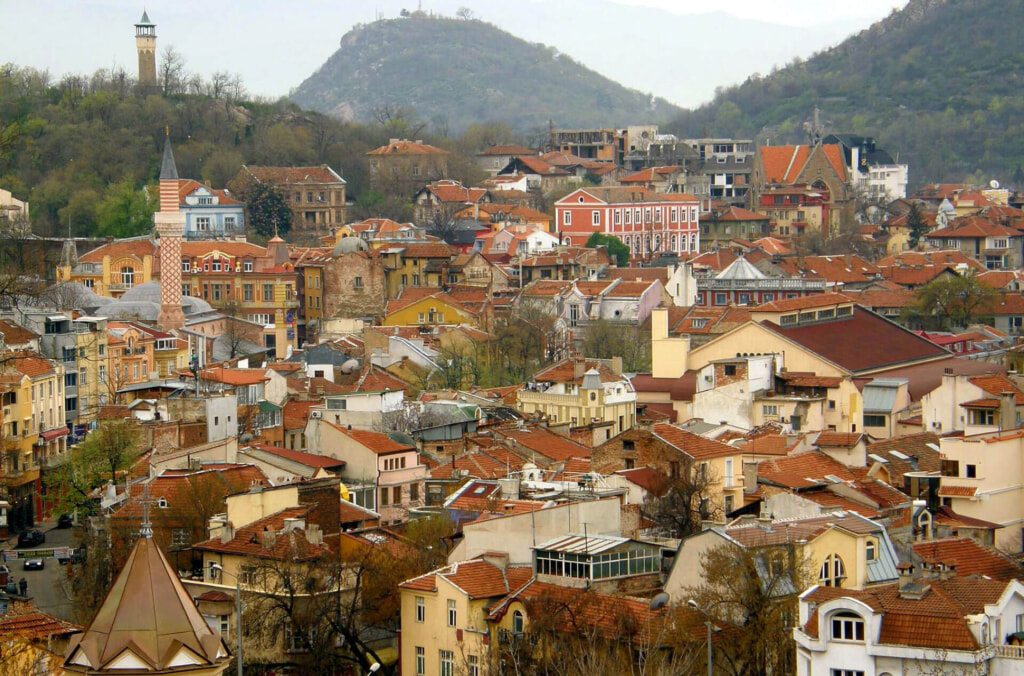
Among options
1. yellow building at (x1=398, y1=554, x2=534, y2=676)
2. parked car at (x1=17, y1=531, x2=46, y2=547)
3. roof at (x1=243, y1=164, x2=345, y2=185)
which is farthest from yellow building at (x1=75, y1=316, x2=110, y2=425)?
roof at (x1=243, y1=164, x2=345, y2=185)

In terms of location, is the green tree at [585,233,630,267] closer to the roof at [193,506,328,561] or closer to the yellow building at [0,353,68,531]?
the yellow building at [0,353,68,531]

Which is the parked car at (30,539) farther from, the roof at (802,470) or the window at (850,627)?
the window at (850,627)

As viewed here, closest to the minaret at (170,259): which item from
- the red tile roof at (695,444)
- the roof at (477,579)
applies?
the red tile roof at (695,444)

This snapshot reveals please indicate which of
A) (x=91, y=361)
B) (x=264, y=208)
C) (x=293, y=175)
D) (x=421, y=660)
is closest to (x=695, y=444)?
(x=421, y=660)

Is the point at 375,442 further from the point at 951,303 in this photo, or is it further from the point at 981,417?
the point at 951,303

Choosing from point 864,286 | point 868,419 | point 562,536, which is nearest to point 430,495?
point 562,536

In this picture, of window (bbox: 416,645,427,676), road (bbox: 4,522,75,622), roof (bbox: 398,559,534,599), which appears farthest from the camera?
road (bbox: 4,522,75,622)

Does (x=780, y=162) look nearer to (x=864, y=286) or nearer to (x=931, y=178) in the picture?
(x=931, y=178)
